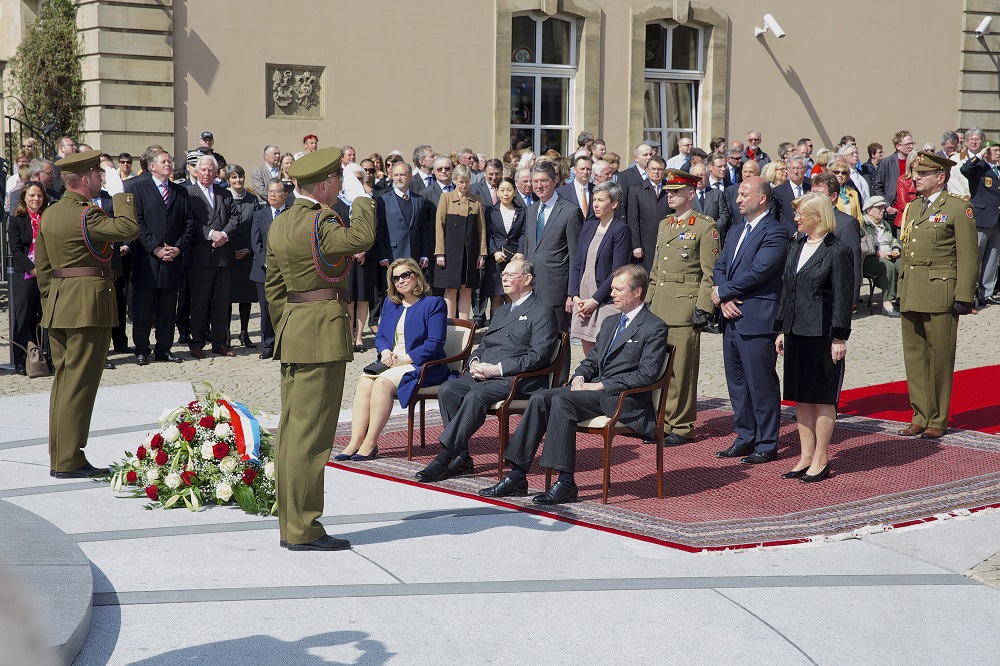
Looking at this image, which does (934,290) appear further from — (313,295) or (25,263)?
(25,263)

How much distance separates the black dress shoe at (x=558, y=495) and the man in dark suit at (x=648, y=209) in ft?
19.7

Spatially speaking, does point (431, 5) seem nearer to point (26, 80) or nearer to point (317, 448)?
point (26, 80)

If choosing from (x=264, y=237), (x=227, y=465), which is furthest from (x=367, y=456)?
(x=264, y=237)

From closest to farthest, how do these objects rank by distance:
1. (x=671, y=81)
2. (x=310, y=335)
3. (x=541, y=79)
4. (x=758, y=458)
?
1. (x=310, y=335)
2. (x=758, y=458)
3. (x=541, y=79)
4. (x=671, y=81)

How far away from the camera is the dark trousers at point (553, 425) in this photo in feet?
22.9

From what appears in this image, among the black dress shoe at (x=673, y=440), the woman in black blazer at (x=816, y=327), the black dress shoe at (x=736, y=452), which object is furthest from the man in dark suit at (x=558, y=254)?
the woman in black blazer at (x=816, y=327)

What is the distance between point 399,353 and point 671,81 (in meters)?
14.9

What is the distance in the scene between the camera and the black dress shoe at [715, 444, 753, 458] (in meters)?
8.34

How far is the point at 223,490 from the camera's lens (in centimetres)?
671

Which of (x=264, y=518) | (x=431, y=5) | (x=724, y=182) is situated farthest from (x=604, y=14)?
(x=264, y=518)

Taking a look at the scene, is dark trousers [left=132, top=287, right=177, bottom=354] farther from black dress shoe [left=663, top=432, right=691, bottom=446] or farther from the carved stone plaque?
the carved stone plaque

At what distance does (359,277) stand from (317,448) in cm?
738

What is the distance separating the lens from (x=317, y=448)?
5.93m

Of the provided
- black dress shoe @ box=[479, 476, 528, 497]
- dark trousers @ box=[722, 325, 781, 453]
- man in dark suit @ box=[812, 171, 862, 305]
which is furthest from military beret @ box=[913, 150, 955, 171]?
black dress shoe @ box=[479, 476, 528, 497]
